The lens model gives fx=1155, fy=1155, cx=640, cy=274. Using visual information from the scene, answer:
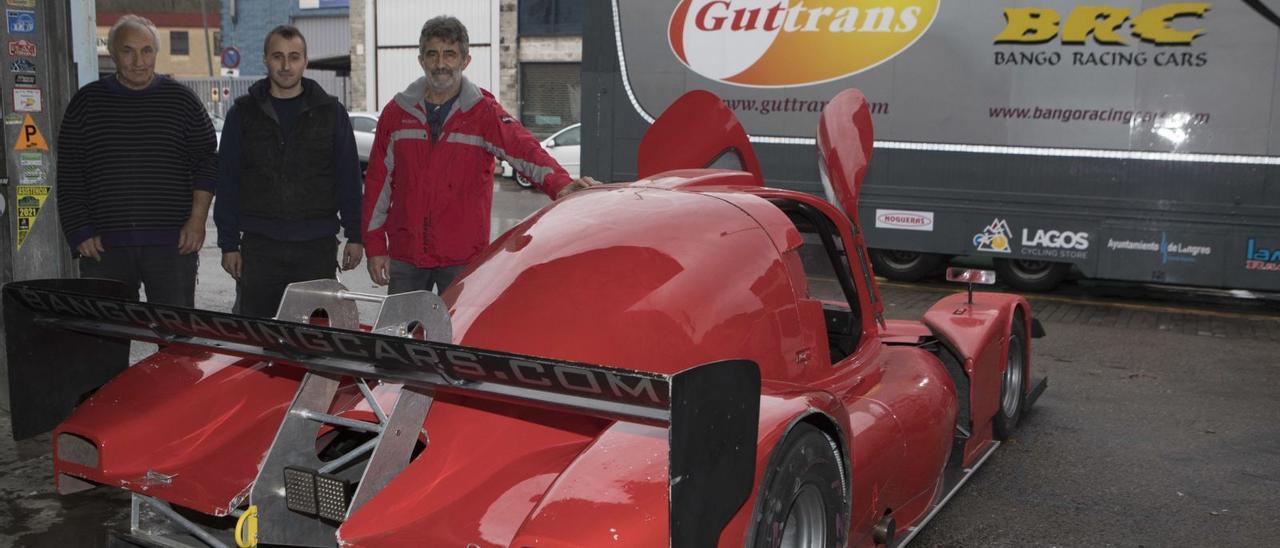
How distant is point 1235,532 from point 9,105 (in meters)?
5.85

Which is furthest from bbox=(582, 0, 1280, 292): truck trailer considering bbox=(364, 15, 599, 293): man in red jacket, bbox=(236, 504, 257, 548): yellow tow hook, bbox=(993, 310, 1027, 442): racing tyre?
bbox=(236, 504, 257, 548): yellow tow hook

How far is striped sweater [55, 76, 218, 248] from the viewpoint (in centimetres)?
502

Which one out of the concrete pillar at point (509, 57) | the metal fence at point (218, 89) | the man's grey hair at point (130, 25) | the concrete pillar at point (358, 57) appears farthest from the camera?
the metal fence at point (218, 89)

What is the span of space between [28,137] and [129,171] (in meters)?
1.05

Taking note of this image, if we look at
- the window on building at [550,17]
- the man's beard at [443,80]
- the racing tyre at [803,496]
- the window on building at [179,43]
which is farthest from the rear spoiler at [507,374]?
the window on building at [179,43]

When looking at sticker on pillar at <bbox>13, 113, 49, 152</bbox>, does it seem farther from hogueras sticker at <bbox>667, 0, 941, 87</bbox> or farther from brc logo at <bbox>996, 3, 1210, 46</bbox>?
brc logo at <bbox>996, 3, 1210, 46</bbox>

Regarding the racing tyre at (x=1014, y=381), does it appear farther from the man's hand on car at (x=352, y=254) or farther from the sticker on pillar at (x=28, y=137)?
the sticker on pillar at (x=28, y=137)

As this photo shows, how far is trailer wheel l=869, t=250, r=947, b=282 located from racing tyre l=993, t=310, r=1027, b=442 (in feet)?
17.9

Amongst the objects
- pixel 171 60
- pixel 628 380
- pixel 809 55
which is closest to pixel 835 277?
pixel 628 380

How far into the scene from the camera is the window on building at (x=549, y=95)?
3294 centimetres

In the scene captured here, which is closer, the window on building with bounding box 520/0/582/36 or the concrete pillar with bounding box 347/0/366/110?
the window on building with bounding box 520/0/582/36

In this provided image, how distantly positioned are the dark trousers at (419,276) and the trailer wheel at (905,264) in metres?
7.25

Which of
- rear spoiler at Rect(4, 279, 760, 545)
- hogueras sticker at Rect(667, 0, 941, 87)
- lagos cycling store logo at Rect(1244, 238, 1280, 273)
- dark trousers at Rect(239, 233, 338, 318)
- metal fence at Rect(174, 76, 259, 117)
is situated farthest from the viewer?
metal fence at Rect(174, 76, 259, 117)

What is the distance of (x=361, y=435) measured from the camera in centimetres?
377
